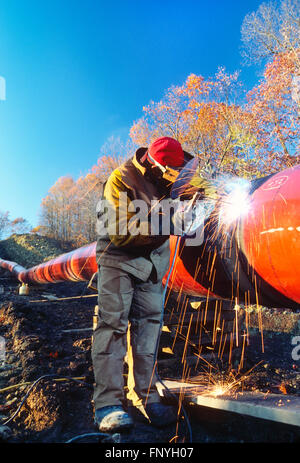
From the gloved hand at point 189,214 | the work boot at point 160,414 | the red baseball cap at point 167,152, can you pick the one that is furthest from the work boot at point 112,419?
the red baseball cap at point 167,152

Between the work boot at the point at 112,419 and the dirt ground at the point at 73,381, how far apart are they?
9 centimetres

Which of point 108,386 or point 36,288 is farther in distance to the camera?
point 36,288

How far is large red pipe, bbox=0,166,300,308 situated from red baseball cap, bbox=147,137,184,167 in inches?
21.8

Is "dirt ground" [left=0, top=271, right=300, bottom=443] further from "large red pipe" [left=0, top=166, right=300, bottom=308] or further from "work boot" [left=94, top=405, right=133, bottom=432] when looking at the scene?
"large red pipe" [left=0, top=166, right=300, bottom=308]

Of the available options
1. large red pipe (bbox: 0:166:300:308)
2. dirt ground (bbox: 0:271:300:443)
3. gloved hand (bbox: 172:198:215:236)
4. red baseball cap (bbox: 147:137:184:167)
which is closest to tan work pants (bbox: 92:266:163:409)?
dirt ground (bbox: 0:271:300:443)

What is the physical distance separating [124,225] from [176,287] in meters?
1.02

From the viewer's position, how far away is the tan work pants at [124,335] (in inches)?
86.4

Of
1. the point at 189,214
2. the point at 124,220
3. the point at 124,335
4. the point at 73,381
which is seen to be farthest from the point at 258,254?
the point at 73,381

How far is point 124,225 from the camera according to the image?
2260mm

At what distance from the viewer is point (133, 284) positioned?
2488mm

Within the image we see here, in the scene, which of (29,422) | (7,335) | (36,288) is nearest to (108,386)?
(29,422)

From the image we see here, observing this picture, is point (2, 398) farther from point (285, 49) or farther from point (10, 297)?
point (285, 49)

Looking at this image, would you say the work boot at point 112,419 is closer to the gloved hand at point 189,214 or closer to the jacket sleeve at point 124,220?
the jacket sleeve at point 124,220

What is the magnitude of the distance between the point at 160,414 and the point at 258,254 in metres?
1.32
